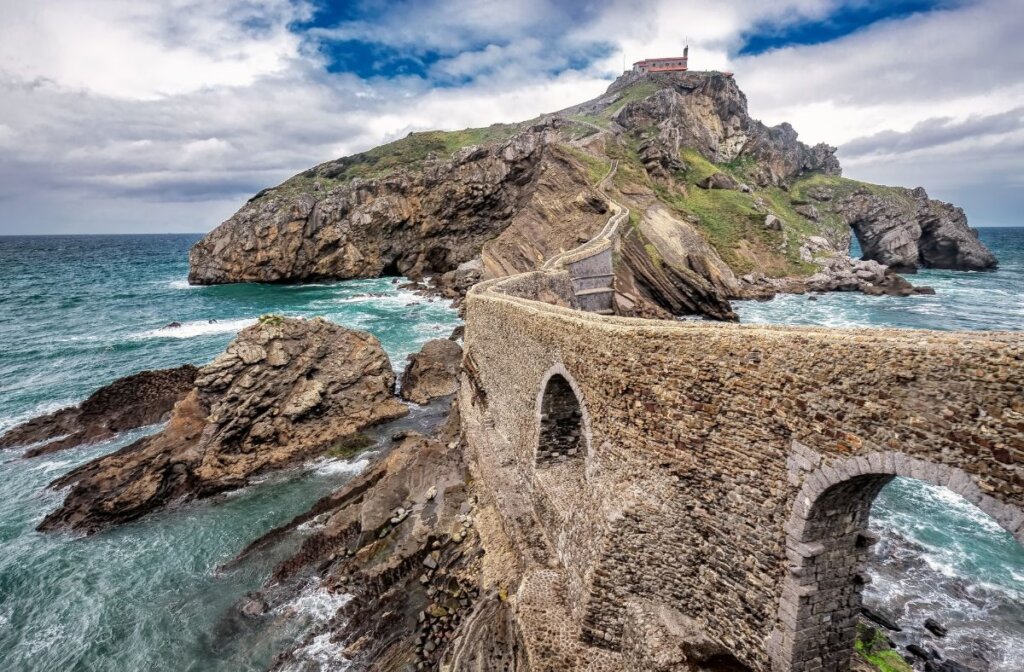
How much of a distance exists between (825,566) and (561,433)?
22.6 ft

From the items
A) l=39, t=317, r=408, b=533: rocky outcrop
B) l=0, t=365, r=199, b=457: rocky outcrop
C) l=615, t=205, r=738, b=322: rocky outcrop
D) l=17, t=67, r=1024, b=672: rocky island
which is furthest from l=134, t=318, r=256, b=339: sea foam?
l=615, t=205, r=738, b=322: rocky outcrop

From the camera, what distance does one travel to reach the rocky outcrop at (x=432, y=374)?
27.6m

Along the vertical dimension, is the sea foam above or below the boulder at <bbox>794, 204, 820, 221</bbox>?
below

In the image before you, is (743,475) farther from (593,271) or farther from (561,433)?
(593,271)

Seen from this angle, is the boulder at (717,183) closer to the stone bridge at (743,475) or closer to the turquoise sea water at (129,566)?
the turquoise sea water at (129,566)

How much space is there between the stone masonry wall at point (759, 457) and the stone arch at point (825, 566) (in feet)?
0.08

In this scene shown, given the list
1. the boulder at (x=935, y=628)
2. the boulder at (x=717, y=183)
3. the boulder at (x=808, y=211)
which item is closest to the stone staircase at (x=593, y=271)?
the boulder at (x=935, y=628)

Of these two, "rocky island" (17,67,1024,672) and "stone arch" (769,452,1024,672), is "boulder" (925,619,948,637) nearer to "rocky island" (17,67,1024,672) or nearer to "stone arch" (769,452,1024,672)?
"rocky island" (17,67,1024,672)

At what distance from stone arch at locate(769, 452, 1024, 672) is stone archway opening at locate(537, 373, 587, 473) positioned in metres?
A: 6.14

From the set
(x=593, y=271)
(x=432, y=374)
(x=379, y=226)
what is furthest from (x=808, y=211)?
(x=432, y=374)

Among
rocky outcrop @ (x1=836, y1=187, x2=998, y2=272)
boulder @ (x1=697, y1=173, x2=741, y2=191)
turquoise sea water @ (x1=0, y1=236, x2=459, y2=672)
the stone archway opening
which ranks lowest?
turquoise sea water @ (x1=0, y1=236, x2=459, y2=672)

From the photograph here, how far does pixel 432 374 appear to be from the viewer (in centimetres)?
2859

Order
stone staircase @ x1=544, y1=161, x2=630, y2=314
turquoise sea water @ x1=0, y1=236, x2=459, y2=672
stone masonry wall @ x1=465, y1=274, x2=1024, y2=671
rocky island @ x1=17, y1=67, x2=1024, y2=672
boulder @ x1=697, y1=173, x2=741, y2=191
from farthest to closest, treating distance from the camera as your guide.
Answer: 1. boulder @ x1=697, y1=173, x2=741, y2=191
2. stone staircase @ x1=544, y1=161, x2=630, y2=314
3. turquoise sea water @ x1=0, y1=236, x2=459, y2=672
4. rocky island @ x1=17, y1=67, x2=1024, y2=672
5. stone masonry wall @ x1=465, y1=274, x2=1024, y2=671

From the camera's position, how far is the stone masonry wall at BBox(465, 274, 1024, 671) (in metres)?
5.69
